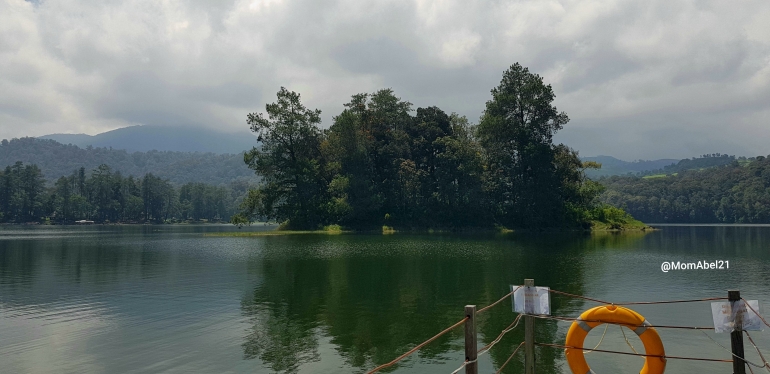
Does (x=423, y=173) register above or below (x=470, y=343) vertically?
above

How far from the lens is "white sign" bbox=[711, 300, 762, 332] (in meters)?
9.66

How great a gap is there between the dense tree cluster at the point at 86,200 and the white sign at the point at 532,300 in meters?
178

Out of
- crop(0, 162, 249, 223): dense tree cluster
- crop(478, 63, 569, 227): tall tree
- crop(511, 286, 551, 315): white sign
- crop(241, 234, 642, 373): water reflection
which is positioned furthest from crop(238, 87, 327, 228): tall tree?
crop(0, 162, 249, 223): dense tree cluster

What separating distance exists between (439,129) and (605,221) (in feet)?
101

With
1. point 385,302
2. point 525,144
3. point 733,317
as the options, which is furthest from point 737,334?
point 525,144

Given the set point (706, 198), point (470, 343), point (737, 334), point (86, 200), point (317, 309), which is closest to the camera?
point (470, 343)

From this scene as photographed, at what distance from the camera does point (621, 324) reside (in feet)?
32.9

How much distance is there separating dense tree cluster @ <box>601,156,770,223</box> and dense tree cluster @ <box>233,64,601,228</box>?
8955 cm

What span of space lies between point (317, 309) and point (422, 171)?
65.8 m

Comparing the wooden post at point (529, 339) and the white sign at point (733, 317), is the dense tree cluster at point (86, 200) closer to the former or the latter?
the wooden post at point (529, 339)

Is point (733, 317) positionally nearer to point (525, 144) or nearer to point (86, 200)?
point (525, 144)

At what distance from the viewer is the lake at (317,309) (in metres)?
13.5

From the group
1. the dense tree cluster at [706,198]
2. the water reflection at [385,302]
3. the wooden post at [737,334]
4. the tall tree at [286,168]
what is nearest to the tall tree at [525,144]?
the tall tree at [286,168]

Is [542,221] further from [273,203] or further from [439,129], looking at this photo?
[273,203]
